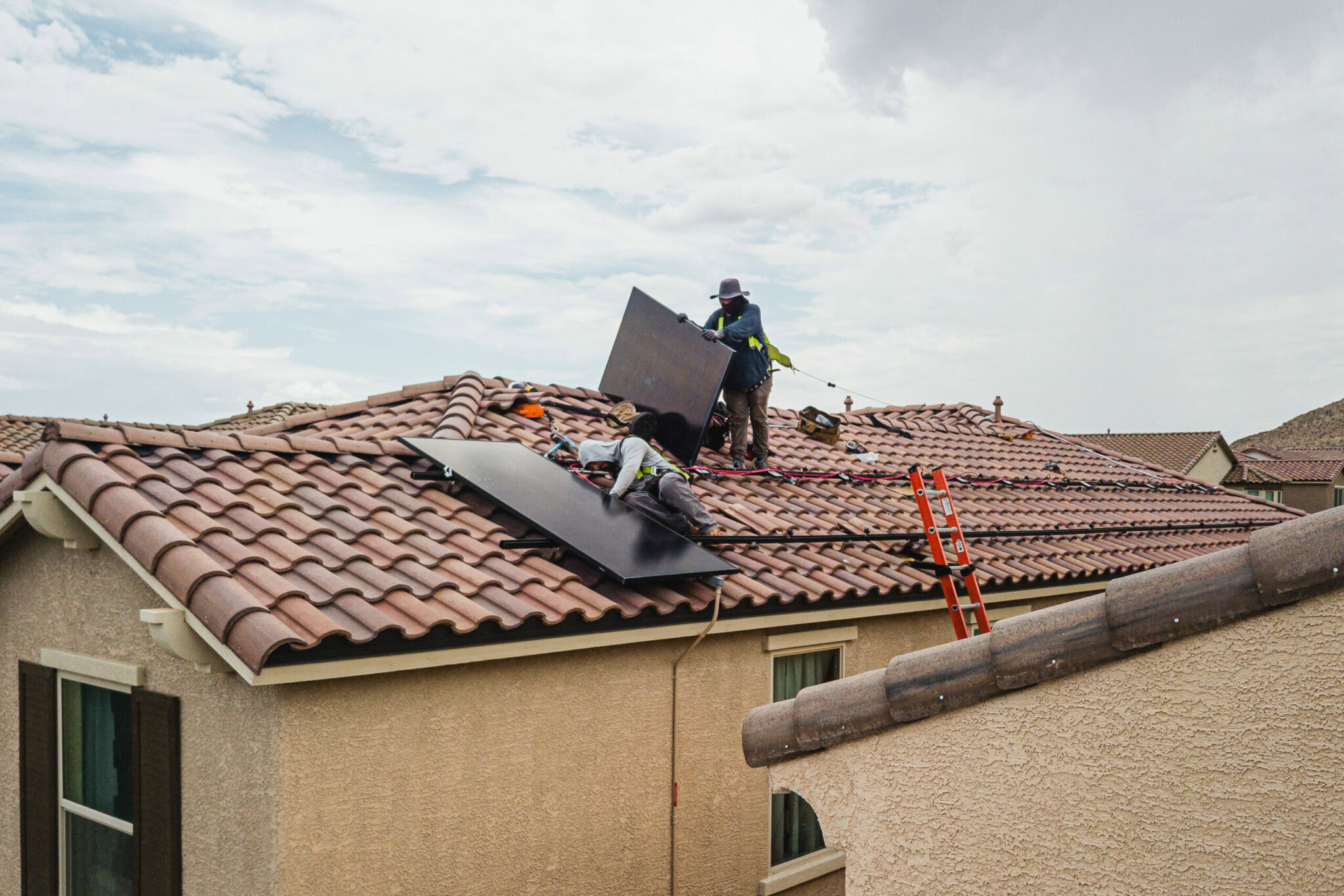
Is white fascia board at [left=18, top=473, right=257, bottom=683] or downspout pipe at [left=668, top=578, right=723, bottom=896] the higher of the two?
white fascia board at [left=18, top=473, right=257, bottom=683]

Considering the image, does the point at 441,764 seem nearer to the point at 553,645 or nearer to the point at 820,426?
the point at 553,645

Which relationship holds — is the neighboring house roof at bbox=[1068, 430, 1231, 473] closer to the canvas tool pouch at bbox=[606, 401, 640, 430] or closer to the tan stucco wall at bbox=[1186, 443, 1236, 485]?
the tan stucco wall at bbox=[1186, 443, 1236, 485]

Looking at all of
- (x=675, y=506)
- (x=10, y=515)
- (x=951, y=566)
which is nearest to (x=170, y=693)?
(x=10, y=515)

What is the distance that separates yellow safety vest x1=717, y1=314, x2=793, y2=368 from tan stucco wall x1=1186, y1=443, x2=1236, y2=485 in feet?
148

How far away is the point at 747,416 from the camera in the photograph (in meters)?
10.8

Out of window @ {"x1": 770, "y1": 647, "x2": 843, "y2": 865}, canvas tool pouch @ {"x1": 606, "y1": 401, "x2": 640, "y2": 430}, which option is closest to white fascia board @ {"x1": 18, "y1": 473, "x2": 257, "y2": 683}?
window @ {"x1": 770, "y1": 647, "x2": 843, "y2": 865}

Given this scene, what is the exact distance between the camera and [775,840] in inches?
301

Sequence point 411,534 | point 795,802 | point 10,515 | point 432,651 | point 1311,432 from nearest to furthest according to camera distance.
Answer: point 432,651 < point 10,515 < point 411,534 < point 795,802 < point 1311,432

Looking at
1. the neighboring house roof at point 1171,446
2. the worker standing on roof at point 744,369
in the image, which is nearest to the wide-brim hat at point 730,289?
the worker standing on roof at point 744,369

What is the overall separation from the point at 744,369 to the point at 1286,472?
59.2 metres

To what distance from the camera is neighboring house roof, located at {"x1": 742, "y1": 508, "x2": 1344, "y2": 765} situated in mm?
2627

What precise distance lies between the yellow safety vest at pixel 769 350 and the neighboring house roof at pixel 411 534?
4.10 feet

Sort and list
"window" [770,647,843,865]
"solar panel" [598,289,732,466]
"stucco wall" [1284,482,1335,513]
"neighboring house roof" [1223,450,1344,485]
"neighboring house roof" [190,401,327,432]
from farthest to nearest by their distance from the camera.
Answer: "stucco wall" [1284,482,1335,513]
"neighboring house roof" [1223,450,1344,485]
"neighboring house roof" [190,401,327,432]
"solar panel" [598,289,732,466]
"window" [770,647,843,865]

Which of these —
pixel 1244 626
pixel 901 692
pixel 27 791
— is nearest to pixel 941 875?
pixel 901 692
